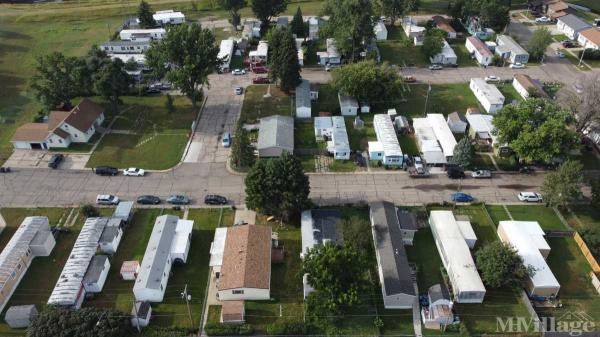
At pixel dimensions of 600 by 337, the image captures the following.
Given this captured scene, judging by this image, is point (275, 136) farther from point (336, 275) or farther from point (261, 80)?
point (336, 275)

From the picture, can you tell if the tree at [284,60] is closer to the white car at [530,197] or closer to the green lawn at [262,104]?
the green lawn at [262,104]

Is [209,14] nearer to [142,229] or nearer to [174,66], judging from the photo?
[174,66]

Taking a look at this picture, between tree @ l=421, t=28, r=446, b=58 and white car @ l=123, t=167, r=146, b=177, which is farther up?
tree @ l=421, t=28, r=446, b=58

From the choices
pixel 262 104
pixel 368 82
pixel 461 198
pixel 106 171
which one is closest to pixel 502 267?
pixel 461 198

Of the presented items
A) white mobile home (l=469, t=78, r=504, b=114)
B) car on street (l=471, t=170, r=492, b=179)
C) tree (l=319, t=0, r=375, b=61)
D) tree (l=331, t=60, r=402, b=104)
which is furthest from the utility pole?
tree (l=319, t=0, r=375, b=61)

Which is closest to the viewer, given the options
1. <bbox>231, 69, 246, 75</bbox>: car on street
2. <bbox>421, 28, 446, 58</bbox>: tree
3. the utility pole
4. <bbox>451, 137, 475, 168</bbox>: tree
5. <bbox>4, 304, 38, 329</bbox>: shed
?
<bbox>4, 304, 38, 329</bbox>: shed

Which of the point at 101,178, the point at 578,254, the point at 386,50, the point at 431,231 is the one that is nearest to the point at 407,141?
the point at 431,231

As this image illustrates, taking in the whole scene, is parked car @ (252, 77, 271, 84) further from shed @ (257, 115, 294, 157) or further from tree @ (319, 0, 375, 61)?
shed @ (257, 115, 294, 157)
